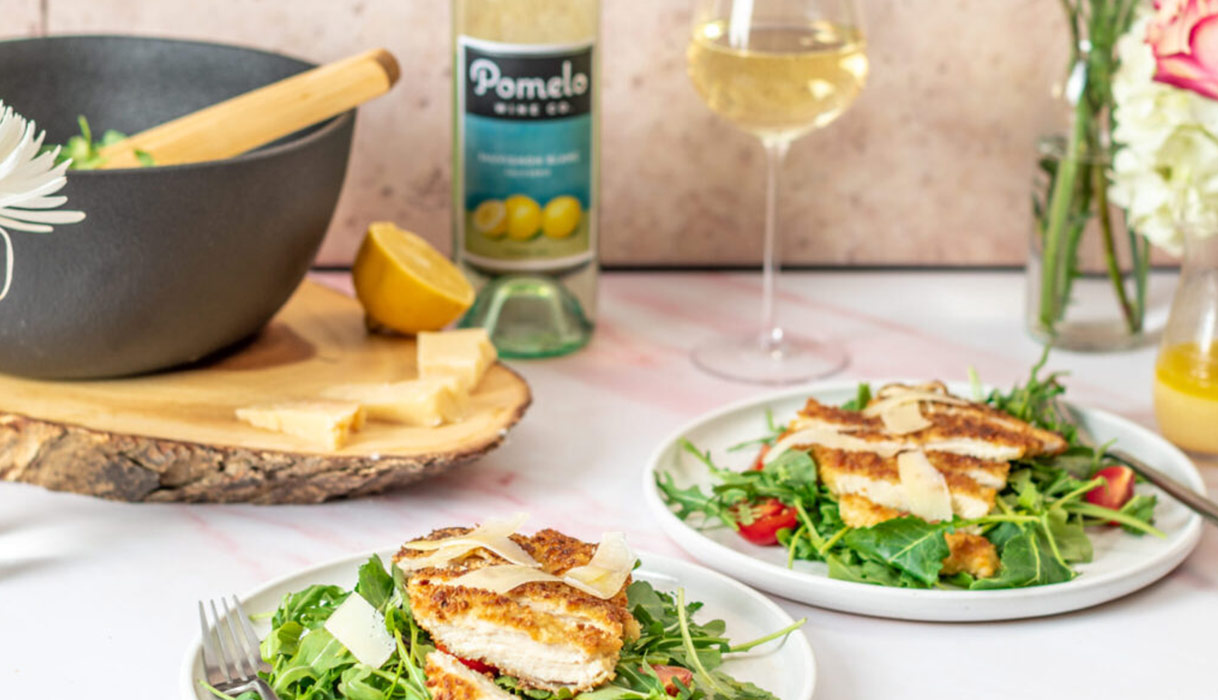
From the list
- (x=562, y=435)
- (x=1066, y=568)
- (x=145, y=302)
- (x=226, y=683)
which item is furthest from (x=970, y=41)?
(x=226, y=683)

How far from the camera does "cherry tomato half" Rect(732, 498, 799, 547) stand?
103cm

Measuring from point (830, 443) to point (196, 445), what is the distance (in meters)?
0.49

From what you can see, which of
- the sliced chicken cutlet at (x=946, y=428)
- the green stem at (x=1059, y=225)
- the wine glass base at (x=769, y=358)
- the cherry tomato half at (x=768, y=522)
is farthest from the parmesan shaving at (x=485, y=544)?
the green stem at (x=1059, y=225)

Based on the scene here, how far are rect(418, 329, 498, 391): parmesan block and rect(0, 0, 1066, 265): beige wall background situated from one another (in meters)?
0.47

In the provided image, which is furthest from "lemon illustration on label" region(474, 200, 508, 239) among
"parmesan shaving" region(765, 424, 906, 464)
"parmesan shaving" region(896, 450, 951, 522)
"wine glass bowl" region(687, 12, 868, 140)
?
"parmesan shaving" region(896, 450, 951, 522)

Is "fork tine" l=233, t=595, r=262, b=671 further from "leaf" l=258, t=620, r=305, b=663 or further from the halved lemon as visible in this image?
the halved lemon

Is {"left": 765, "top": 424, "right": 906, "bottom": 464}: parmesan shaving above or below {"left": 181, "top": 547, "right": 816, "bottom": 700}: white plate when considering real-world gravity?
above

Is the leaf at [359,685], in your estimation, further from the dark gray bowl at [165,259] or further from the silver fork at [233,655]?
the dark gray bowl at [165,259]

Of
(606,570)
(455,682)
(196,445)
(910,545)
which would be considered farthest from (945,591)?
(196,445)

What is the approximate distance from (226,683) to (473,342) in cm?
48

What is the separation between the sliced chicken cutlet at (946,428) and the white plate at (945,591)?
0.26ft

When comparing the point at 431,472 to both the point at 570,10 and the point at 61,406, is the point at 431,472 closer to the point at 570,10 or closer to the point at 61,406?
the point at 61,406

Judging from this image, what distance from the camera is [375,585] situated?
865mm

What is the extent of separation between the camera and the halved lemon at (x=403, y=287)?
4.30 ft
